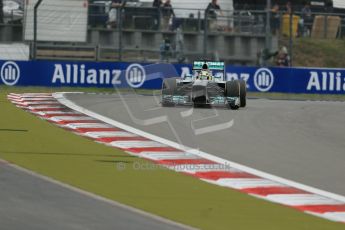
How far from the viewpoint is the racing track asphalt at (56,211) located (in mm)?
7430

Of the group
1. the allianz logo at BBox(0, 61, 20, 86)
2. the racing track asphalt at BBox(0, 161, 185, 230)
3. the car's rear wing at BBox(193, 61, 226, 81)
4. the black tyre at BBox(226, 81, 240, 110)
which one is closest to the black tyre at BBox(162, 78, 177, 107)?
the car's rear wing at BBox(193, 61, 226, 81)

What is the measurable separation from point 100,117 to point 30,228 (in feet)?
31.2

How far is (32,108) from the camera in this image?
18.2m

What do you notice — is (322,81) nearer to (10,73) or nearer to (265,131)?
(10,73)

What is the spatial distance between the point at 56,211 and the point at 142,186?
1.95 m

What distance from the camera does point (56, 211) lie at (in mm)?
7980

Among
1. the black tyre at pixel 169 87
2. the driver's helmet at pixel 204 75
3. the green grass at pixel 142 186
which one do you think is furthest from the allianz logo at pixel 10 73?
the green grass at pixel 142 186

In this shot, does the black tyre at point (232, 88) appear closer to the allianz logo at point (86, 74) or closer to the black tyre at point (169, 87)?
the black tyre at point (169, 87)

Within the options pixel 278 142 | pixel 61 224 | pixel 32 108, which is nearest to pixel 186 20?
pixel 32 108

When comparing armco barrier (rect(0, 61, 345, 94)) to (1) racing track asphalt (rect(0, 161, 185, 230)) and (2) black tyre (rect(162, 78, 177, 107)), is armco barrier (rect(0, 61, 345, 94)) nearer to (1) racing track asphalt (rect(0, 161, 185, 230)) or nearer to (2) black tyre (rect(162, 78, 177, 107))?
(2) black tyre (rect(162, 78, 177, 107))

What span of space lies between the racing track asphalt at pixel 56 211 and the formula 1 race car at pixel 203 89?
9647 mm

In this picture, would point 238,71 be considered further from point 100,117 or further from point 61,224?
point 61,224

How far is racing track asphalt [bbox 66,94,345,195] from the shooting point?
37.8ft

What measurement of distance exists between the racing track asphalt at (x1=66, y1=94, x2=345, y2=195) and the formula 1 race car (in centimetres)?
25
